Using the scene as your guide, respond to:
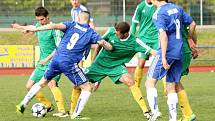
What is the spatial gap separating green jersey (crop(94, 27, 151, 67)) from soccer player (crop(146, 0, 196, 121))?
1220 mm

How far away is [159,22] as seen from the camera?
9484mm

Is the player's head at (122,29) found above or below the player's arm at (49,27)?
below

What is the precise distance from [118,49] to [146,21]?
2705 millimetres

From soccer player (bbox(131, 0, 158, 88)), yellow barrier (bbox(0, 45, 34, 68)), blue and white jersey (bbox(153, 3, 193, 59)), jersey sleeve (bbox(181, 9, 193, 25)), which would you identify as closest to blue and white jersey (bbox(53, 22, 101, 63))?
blue and white jersey (bbox(153, 3, 193, 59))

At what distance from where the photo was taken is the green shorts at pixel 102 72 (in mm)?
11234

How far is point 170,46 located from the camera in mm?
9672

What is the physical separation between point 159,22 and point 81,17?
168 cm

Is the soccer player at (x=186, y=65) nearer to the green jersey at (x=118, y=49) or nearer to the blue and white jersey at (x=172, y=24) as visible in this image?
the blue and white jersey at (x=172, y=24)

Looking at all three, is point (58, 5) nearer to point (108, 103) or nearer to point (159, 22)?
point (108, 103)

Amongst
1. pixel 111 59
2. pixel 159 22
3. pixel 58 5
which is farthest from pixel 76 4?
pixel 58 5

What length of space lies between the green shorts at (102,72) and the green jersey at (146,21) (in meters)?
2.41

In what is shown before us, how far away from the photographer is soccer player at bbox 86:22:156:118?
36.4 ft

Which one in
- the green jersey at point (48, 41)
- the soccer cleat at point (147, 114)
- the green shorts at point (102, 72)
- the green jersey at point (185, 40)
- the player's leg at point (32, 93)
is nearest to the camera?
the green jersey at point (185, 40)

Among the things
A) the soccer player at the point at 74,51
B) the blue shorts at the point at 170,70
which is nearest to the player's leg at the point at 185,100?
the blue shorts at the point at 170,70
